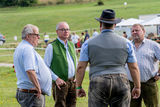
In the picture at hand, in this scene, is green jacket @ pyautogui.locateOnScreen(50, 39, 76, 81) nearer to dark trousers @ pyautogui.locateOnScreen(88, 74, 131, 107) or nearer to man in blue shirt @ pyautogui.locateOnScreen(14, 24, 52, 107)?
man in blue shirt @ pyautogui.locateOnScreen(14, 24, 52, 107)

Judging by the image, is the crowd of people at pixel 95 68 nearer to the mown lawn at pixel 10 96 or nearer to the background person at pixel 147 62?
the background person at pixel 147 62

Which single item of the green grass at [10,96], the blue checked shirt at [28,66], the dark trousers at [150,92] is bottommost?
the green grass at [10,96]

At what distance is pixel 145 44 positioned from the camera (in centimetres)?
683

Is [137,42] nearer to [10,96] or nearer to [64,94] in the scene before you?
[64,94]

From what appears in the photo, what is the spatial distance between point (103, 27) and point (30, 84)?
1.45 metres

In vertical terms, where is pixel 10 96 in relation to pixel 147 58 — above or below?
below

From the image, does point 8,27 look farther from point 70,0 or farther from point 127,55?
point 127,55

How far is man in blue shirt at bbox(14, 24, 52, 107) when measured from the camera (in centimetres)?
548

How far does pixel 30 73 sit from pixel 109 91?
1255 millimetres

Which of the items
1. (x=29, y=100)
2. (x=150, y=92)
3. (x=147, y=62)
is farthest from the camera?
(x=150, y=92)

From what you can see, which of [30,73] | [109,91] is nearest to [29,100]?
[30,73]

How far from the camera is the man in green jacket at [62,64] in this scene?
22.4ft

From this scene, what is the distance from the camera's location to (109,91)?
4945 millimetres

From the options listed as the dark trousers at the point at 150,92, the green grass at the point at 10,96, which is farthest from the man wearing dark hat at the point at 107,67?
the green grass at the point at 10,96
